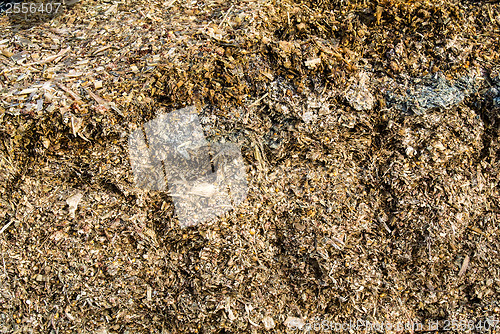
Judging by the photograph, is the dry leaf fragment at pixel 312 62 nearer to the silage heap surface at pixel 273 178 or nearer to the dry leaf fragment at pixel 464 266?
the silage heap surface at pixel 273 178

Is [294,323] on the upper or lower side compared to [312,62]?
lower

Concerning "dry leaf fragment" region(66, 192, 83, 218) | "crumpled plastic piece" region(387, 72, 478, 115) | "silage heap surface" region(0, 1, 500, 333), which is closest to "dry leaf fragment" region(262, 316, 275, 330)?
"silage heap surface" region(0, 1, 500, 333)

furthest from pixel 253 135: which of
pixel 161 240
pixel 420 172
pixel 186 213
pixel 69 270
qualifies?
pixel 69 270

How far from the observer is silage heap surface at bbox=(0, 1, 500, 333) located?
222 cm

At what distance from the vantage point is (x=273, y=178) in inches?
92.9

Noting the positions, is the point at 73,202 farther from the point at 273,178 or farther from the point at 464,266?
the point at 464,266

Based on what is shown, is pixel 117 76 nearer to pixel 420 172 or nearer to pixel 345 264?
pixel 345 264

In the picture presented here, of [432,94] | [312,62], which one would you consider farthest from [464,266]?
[312,62]

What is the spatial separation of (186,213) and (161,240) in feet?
0.79

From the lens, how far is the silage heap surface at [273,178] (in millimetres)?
2223

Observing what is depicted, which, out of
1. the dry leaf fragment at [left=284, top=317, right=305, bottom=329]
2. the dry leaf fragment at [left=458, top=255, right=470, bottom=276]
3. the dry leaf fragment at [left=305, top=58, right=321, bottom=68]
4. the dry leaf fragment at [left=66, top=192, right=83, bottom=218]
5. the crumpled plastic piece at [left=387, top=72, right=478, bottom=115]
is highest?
the dry leaf fragment at [left=305, top=58, right=321, bottom=68]

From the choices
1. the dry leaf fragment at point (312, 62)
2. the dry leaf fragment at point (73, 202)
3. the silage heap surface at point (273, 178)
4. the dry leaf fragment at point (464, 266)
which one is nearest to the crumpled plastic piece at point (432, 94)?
the silage heap surface at point (273, 178)

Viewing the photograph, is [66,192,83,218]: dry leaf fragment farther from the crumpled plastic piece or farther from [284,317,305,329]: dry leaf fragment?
the crumpled plastic piece

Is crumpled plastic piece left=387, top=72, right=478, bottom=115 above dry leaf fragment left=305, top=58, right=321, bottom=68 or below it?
below
